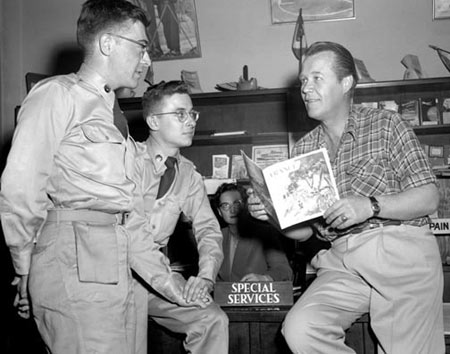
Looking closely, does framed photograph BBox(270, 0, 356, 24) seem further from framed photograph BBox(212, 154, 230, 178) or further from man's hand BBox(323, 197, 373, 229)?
man's hand BBox(323, 197, 373, 229)

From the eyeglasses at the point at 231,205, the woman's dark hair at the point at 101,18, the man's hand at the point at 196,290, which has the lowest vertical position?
the man's hand at the point at 196,290

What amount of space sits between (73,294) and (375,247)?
1120 mm

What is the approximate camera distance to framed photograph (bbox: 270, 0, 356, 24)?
436 cm

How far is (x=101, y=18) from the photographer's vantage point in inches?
77.9

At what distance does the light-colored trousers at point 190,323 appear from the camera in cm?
219

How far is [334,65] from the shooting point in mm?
2430

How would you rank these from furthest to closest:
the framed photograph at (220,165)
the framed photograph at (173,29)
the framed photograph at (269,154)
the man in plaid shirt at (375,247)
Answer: the framed photograph at (173,29) < the framed photograph at (220,165) < the framed photograph at (269,154) < the man in plaid shirt at (375,247)

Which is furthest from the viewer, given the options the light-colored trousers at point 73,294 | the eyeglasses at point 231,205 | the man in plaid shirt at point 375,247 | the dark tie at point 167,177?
the eyeglasses at point 231,205

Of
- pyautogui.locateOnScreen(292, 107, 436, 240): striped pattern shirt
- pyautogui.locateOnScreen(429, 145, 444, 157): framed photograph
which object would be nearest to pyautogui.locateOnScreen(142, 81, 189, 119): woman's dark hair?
pyautogui.locateOnScreen(292, 107, 436, 240): striped pattern shirt

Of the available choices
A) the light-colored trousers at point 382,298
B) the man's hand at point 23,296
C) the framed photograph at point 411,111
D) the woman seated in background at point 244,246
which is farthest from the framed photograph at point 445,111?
the man's hand at point 23,296

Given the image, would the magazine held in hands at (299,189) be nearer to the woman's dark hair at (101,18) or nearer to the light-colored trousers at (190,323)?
the light-colored trousers at (190,323)

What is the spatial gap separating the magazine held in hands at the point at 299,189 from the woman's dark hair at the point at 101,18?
0.73m

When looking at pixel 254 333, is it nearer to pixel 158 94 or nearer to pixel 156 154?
pixel 156 154

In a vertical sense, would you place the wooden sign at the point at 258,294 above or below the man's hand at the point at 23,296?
below
